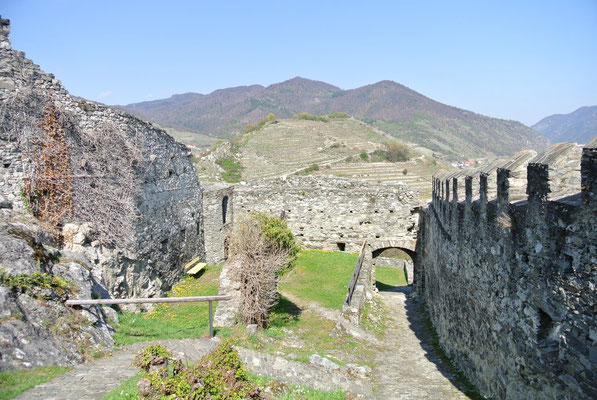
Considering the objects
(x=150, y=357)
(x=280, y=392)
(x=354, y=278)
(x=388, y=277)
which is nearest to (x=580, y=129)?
(x=388, y=277)

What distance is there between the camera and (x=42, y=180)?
9.13 metres

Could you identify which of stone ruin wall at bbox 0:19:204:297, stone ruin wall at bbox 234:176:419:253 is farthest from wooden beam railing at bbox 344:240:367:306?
stone ruin wall at bbox 0:19:204:297

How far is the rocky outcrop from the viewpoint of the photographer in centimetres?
524

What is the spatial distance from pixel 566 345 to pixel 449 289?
550cm

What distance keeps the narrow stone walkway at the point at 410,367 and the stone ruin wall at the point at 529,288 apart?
538 mm

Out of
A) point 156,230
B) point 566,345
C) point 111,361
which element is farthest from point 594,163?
point 156,230

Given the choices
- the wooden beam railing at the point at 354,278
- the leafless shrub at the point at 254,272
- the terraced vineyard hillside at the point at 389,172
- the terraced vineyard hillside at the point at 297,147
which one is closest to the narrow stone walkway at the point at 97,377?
the leafless shrub at the point at 254,272

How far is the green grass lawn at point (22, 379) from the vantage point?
4402 mm

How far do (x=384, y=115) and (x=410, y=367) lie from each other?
137 metres

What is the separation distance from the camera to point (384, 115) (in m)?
138

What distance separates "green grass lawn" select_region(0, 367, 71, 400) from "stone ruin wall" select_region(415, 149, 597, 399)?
5.67m

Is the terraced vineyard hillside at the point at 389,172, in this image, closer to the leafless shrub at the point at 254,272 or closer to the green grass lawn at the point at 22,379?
the leafless shrub at the point at 254,272

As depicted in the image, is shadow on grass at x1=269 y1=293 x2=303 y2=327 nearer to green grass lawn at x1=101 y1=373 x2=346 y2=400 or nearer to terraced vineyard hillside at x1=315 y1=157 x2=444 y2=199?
green grass lawn at x1=101 y1=373 x2=346 y2=400

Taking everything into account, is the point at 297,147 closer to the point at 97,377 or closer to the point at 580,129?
the point at 97,377
